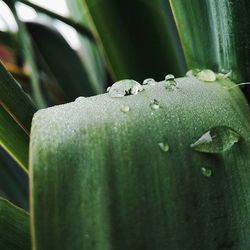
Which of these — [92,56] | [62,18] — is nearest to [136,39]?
[62,18]

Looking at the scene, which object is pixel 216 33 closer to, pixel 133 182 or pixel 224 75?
pixel 224 75

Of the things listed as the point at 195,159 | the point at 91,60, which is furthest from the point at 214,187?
the point at 91,60

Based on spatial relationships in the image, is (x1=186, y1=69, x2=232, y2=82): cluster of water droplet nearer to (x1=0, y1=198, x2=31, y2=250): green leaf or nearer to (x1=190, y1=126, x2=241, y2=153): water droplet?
(x1=190, y1=126, x2=241, y2=153): water droplet

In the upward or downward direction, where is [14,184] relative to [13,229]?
downward

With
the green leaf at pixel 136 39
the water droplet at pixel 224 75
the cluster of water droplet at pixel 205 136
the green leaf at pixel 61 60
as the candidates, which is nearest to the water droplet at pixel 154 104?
the cluster of water droplet at pixel 205 136

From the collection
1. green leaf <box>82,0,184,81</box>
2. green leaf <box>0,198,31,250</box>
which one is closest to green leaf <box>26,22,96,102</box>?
green leaf <box>82,0,184,81</box>

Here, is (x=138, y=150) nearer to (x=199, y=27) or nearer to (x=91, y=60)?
(x=199, y=27)
